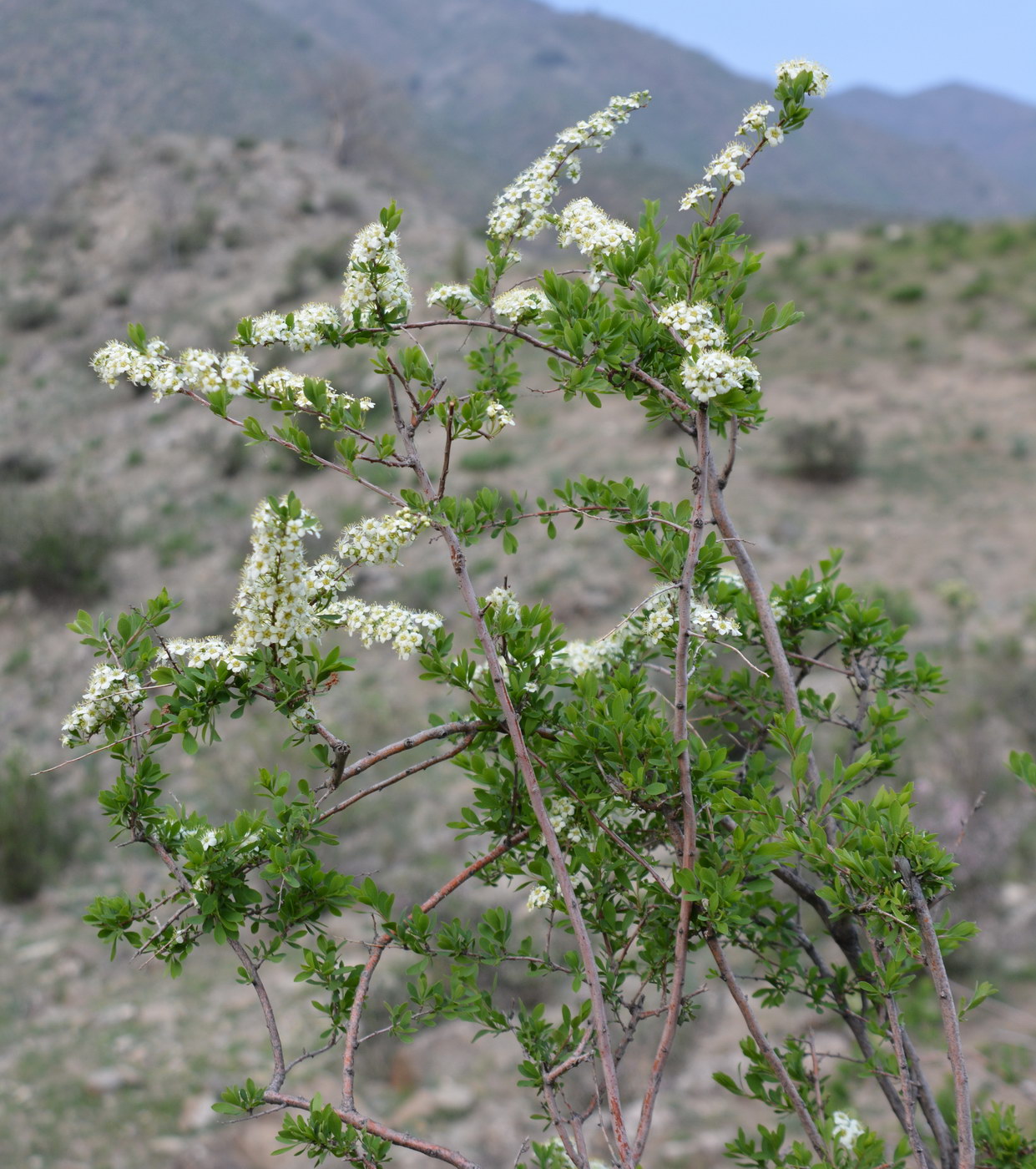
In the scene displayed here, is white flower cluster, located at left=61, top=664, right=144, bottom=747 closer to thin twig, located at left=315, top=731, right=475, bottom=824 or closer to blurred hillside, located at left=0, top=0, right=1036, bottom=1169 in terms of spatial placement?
thin twig, located at left=315, top=731, right=475, bottom=824

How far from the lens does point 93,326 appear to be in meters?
19.3

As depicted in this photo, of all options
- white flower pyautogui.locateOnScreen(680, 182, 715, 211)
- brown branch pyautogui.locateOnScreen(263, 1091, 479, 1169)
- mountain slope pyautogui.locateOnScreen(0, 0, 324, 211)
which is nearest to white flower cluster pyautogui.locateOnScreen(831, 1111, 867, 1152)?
brown branch pyautogui.locateOnScreen(263, 1091, 479, 1169)

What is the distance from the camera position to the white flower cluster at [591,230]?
1.43 m

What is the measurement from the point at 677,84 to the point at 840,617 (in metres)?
81.0

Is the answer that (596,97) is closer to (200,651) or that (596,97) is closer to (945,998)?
(200,651)

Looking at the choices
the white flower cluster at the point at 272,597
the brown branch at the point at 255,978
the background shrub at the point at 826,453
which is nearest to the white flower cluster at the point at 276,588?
the white flower cluster at the point at 272,597

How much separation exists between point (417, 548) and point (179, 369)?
378 inches

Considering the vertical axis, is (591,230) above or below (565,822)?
above

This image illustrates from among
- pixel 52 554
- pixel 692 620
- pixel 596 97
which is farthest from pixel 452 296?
pixel 596 97

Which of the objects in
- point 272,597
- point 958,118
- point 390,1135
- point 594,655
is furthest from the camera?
point 958,118

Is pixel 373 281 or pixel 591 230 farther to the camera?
pixel 591 230

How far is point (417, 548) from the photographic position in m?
10.8

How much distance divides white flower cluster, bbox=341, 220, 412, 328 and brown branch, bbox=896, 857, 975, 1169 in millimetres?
1136

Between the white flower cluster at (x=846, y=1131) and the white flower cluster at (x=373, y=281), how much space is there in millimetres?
1585
